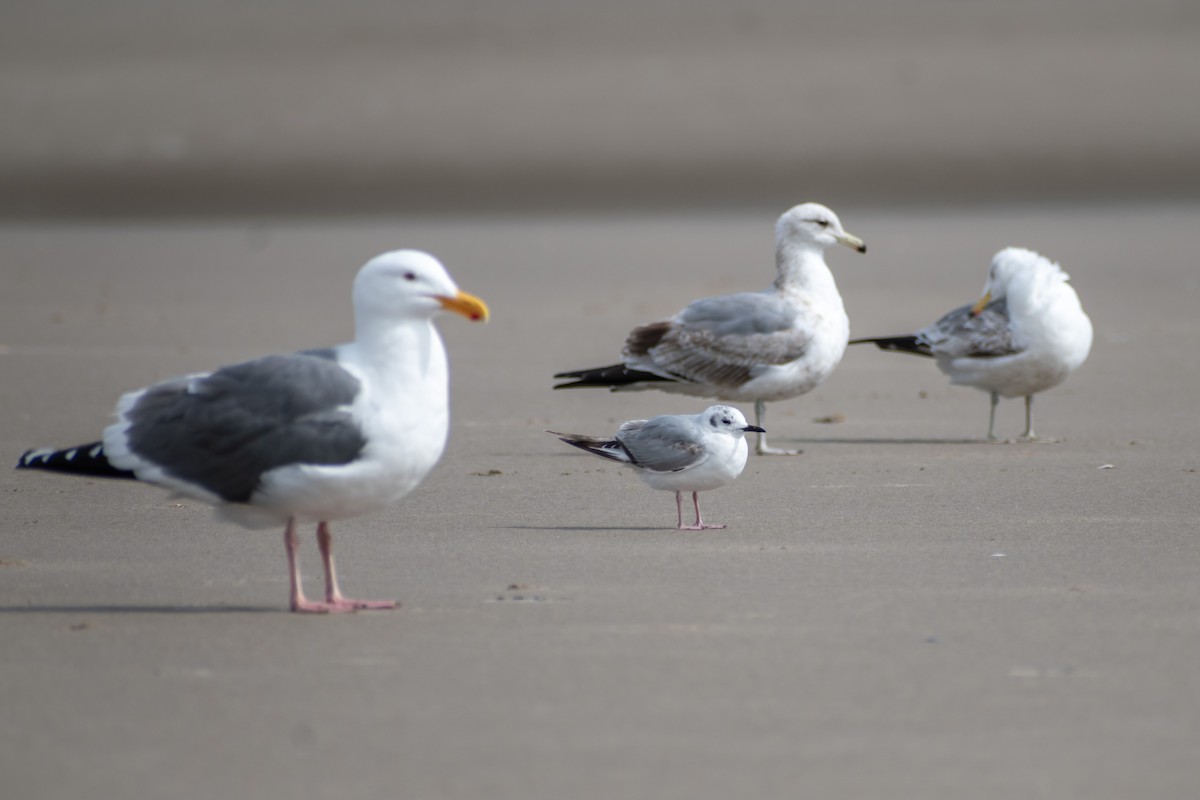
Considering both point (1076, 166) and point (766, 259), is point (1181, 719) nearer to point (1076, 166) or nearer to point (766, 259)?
point (766, 259)

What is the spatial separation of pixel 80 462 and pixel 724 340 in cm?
492

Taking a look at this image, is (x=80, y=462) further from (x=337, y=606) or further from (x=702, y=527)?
(x=702, y=527)

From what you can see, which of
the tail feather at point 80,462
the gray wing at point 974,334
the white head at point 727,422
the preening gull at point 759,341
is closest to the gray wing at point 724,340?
the preening gull at point 759,341

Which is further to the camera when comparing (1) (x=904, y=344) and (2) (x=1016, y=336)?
(1) (x=904, y=344)

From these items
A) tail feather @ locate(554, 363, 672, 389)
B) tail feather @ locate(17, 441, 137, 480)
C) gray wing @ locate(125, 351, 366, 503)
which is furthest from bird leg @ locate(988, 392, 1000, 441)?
Result: tail feather @ locate(17, 441, 137, 480)

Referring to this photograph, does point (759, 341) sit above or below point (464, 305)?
above

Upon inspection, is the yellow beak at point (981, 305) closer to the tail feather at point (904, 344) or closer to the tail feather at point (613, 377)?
the tail feather at point (904, 344)

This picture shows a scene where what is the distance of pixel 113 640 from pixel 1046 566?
10.2 feet

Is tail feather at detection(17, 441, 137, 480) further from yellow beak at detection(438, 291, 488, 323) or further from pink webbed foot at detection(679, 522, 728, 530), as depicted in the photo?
pink webbed foot at detection(679, 522, 728, 530)

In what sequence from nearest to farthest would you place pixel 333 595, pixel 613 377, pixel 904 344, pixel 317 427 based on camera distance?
pixel 317 427, pixel 333 595, pixel 613 377, pixel 904 344

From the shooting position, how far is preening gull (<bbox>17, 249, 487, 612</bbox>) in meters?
5.34

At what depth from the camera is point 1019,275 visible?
10398mm

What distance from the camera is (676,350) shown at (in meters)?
10.0

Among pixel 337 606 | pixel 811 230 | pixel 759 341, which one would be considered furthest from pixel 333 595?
pixel 811 230
